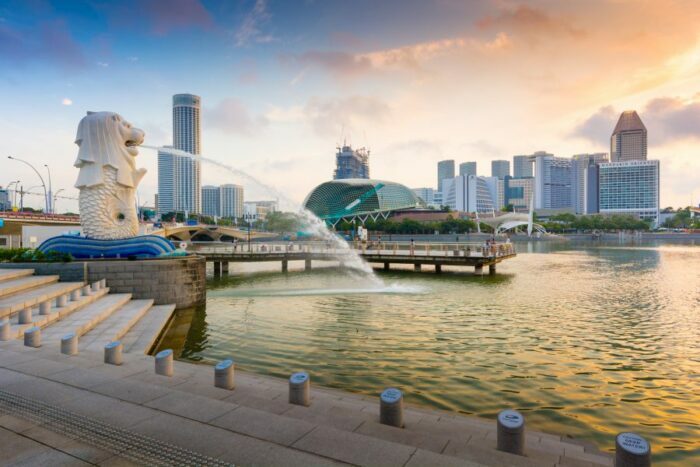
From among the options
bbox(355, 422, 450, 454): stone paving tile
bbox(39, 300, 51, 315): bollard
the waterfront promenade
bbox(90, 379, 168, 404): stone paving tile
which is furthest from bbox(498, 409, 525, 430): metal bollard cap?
bbox(39, 300, 51, 315): bollard

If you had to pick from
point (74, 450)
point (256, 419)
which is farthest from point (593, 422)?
point (74, 450)

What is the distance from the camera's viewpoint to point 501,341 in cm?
1573

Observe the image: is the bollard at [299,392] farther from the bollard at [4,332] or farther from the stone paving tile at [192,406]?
the bollard at [4,332]

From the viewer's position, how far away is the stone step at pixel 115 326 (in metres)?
12.4

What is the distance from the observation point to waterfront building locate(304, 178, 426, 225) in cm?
15388

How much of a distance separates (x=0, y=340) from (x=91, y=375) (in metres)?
4.75

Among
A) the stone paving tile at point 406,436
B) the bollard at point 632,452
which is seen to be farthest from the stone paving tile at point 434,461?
the bollard at point 632,452

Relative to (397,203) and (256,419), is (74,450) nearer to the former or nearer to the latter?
(256,419)

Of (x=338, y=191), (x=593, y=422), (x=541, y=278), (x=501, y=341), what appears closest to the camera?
(x=593, y=422)

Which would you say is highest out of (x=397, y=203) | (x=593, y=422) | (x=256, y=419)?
(x=397, y=203)

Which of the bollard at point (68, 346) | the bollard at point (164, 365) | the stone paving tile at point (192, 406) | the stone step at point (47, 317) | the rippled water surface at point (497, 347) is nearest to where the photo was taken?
the stone paving tile at point (192, 406)

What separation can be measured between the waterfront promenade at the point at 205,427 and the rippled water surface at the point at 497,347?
105 inches

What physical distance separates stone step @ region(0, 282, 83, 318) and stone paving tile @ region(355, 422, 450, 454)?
1289 cm

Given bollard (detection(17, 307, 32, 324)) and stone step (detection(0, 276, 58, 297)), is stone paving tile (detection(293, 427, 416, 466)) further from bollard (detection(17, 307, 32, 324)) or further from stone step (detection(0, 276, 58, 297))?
stone step (detection(0, 276, 58, 297))
